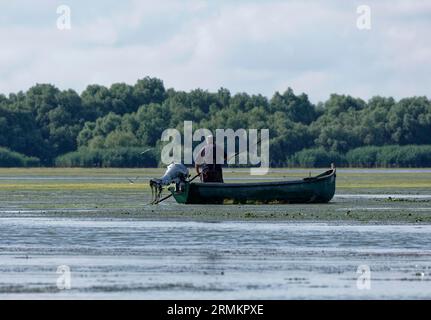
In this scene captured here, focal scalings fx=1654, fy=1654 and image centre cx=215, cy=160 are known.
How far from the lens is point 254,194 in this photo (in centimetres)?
5019

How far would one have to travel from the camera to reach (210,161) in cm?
4984

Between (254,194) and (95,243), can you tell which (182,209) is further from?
(95,243)

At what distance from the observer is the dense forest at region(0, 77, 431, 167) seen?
151 m

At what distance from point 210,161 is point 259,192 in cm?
178

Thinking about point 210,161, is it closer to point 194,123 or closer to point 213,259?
point 213,259

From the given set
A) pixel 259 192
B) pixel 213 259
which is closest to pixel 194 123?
pixel 259 192

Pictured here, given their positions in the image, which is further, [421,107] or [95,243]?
[421,107]

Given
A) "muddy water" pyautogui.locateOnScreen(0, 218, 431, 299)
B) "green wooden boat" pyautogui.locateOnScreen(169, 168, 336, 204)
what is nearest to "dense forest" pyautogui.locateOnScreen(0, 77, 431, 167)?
"green wooden boat" pyautogui.locateOnScreen(169, 168, 336, 204)

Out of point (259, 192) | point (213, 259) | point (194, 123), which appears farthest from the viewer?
point (194, 123)

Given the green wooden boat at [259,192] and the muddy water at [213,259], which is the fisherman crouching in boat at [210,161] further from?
the muddy water at [213,259]

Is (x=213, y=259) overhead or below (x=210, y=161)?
below

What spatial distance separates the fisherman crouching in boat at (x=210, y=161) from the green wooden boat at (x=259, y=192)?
30.9 inches
